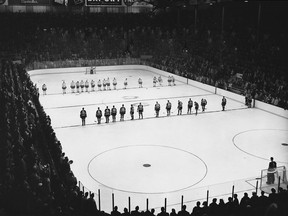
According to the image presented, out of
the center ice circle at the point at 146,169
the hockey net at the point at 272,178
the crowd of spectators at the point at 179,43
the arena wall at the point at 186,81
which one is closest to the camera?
the hockey net at the point at 272,178

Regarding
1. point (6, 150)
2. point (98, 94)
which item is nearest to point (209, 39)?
point (98, 94)

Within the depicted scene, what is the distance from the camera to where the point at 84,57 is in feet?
125

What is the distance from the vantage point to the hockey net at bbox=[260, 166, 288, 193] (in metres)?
9.98

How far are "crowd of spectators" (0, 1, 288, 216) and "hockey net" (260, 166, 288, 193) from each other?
8.01 feet

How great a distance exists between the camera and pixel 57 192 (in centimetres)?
834

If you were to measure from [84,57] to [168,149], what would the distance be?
2590cm

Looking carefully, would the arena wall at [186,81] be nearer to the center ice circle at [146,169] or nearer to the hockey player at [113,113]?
the center ice circle at [146,169]

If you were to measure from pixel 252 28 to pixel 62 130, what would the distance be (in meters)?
19.6

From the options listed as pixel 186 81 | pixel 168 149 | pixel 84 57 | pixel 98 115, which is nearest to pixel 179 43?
pixel 84 57

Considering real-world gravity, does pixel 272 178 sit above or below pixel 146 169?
above

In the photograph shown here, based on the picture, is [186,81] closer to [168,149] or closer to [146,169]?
[168,149]

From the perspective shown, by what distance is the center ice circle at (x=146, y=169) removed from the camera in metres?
10.9

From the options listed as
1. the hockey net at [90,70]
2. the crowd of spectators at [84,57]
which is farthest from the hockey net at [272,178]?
the hockey net at [90,70]

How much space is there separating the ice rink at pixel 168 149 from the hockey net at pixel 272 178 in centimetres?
29
